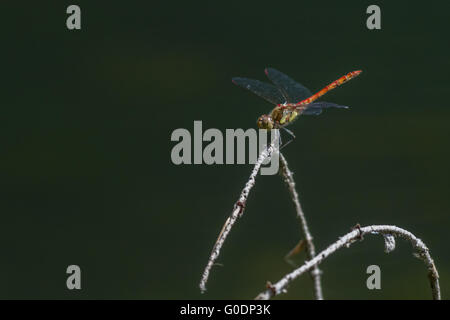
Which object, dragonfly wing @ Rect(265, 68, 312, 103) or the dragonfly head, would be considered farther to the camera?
dragonfly wing @ Rect(265, 68, 312, 103)

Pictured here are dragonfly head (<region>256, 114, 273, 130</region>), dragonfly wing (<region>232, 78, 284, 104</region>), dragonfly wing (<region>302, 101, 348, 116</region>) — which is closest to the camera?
dragonfly head (<region>256, 114, 273, 130</region>)

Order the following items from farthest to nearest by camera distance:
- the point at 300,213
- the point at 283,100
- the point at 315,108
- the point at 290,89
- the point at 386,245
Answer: the point at 290,89 < the point at 283,100 < the point at 315,108 < the point at 300,213 < the point at 386,245

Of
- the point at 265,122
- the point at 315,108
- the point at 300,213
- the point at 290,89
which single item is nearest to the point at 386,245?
the point at 300,213

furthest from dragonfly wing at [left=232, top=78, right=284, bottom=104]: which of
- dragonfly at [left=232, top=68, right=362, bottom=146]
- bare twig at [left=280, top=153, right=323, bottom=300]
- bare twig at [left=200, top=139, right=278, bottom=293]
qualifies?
bare twig at [left=200, top=139, right=278, bottom=293]

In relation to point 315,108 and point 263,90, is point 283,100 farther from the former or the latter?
point 315,108

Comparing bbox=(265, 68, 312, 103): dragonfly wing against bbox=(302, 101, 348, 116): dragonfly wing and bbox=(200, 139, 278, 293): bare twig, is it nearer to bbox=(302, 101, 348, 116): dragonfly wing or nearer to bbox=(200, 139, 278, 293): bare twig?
bbox=(302, 101, 348, 116): dragonfly wing
